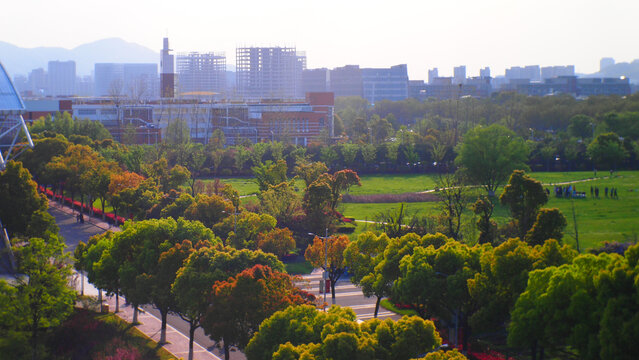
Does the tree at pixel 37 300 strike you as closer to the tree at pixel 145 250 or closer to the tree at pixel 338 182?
the tree at pixel 145 250

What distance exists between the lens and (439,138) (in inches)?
2702

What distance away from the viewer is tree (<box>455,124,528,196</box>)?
151ft

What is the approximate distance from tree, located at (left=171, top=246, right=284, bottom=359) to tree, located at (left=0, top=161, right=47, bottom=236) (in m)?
11.5

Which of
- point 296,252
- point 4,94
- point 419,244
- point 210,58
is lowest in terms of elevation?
point 296,252

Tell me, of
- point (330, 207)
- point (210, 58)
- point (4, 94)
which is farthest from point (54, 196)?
point (210, 58)

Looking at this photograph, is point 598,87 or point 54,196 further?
point 598,87

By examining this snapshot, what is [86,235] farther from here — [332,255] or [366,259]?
[366,259]

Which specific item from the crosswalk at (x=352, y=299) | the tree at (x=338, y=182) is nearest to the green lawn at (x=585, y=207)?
the tree at (x=338, y=182)

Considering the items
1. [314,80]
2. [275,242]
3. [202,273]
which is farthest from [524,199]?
[314,80]

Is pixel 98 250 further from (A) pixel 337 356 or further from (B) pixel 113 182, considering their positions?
(B) pixel 113 182

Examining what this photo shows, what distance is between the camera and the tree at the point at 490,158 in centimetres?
4606

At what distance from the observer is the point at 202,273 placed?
18.3 m

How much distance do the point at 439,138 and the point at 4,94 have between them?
46.8 m

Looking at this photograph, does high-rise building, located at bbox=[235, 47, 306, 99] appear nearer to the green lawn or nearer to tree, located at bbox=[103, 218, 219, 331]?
the green lawn
